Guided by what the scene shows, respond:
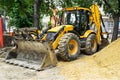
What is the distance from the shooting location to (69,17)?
1316 cm

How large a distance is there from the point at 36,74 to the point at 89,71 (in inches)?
69.7

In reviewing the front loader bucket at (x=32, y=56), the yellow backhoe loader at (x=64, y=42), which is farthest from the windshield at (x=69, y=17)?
the front loader bucket at (x=32, y=56)

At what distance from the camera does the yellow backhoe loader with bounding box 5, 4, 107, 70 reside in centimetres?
1042

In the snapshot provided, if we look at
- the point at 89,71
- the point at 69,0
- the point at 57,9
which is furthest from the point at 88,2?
the point at 89,71

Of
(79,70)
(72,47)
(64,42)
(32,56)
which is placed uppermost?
(64,42)

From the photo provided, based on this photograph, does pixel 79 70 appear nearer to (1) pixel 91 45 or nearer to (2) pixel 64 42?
(2) pixel 64 42

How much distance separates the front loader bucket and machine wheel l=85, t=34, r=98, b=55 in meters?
2.74

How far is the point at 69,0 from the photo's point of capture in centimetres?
1609

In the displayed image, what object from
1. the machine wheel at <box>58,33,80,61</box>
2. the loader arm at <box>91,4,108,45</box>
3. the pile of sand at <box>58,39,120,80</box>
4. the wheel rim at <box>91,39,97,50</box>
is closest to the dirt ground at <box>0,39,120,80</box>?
the pile of sand at <box>58,39,120,80</box>

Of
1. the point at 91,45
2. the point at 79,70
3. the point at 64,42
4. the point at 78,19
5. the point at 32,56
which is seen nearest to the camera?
the point at 79,70

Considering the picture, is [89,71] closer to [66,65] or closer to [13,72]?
[66,65]

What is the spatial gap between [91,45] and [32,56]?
3520 millimetres

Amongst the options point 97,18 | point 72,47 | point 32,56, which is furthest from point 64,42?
point 97,18

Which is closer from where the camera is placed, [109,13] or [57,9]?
[109,13]
